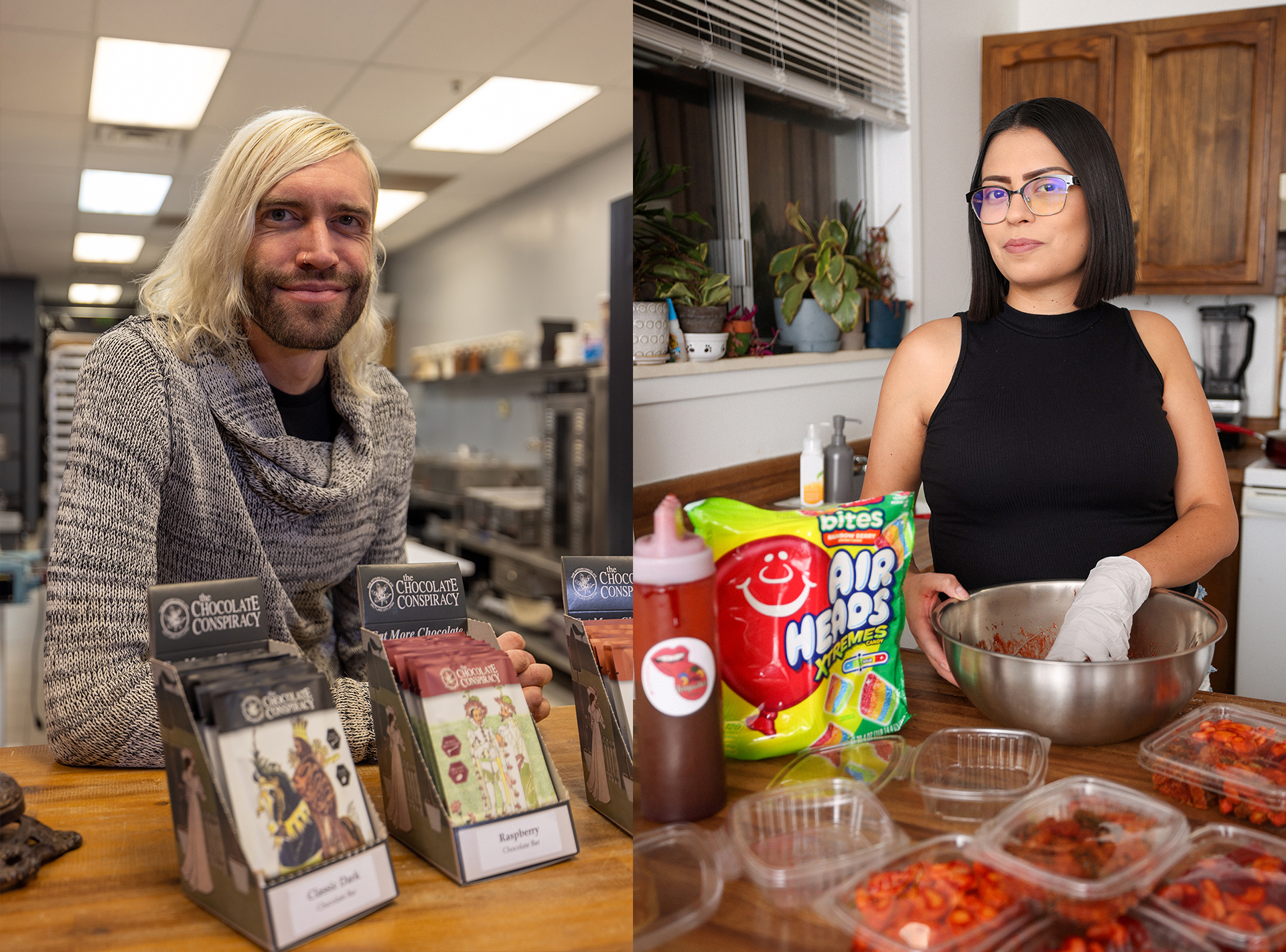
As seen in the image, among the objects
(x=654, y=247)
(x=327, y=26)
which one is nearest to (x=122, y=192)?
(x=327, y=26)

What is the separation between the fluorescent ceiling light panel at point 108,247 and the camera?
7.36 meters

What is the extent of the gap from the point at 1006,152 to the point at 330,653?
1.06 meters

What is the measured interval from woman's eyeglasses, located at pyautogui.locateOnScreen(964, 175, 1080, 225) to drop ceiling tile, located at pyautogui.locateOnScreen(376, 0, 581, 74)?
2.56 m

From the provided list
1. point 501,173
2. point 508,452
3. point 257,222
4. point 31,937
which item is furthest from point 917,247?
point 508,452

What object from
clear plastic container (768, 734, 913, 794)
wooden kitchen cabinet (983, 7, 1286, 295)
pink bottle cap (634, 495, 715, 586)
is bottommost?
clear plastic container (768, 734, 913, 794)

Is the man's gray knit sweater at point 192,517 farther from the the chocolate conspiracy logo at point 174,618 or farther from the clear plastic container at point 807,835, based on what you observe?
the clear plastic container at point 807,835

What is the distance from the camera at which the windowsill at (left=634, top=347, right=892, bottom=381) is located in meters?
1.66

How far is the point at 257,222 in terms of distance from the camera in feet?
4.06

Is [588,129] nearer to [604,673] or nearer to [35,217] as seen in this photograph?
[35,217]

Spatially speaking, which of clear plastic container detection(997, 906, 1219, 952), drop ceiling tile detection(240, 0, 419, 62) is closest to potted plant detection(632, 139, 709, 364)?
clear plastic container detection(997, 906, 1219, 952)

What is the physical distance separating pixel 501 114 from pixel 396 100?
482mm

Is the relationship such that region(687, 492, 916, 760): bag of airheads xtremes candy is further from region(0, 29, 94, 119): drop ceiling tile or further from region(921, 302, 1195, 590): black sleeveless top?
region(0, 29, 94, 119): drop ceiling tile

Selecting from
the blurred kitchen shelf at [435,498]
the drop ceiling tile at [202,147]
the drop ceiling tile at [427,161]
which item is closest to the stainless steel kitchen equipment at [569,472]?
the blurred kitchen shelf at [435,498]

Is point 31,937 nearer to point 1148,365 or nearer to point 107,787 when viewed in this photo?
point 107,787
